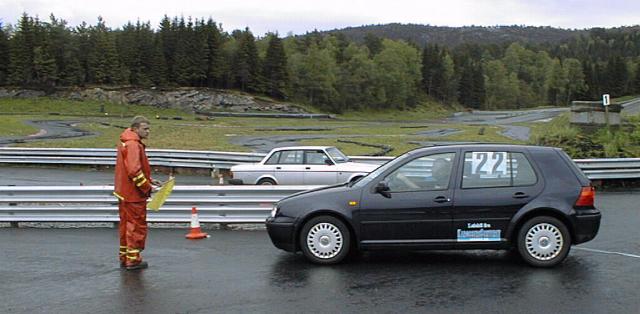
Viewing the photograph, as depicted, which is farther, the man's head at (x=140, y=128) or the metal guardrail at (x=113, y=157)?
the metal guardrail at (x=113, y=157)

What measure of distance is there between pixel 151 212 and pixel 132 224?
10.6 feet

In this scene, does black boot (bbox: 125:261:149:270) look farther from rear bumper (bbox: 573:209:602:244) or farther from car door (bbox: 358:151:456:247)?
rear bumper (bbox: 573:209:602:244)

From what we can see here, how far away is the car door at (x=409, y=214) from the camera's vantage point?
7414 millimetres

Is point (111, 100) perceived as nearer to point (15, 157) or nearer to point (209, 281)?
point (15, 157)

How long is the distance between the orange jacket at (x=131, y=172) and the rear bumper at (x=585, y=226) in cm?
505

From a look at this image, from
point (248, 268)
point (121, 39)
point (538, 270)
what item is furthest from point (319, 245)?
point (121, 39)

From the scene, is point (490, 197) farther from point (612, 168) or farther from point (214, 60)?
point (214, 60)

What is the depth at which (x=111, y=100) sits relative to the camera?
94.7 metres

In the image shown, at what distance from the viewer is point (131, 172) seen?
734cm

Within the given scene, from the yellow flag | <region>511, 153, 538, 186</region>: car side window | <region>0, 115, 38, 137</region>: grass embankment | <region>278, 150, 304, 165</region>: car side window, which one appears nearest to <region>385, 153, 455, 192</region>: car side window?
<region>511, 153, 538, 186</region>: car side window

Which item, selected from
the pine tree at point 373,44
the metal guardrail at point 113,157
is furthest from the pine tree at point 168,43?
the metal guardrail at point 113,157

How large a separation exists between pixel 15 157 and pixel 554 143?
1909cm

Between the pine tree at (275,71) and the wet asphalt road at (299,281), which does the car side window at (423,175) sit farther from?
the pine tree at (275,71)

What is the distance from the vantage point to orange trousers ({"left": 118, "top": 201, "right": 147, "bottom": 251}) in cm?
750
